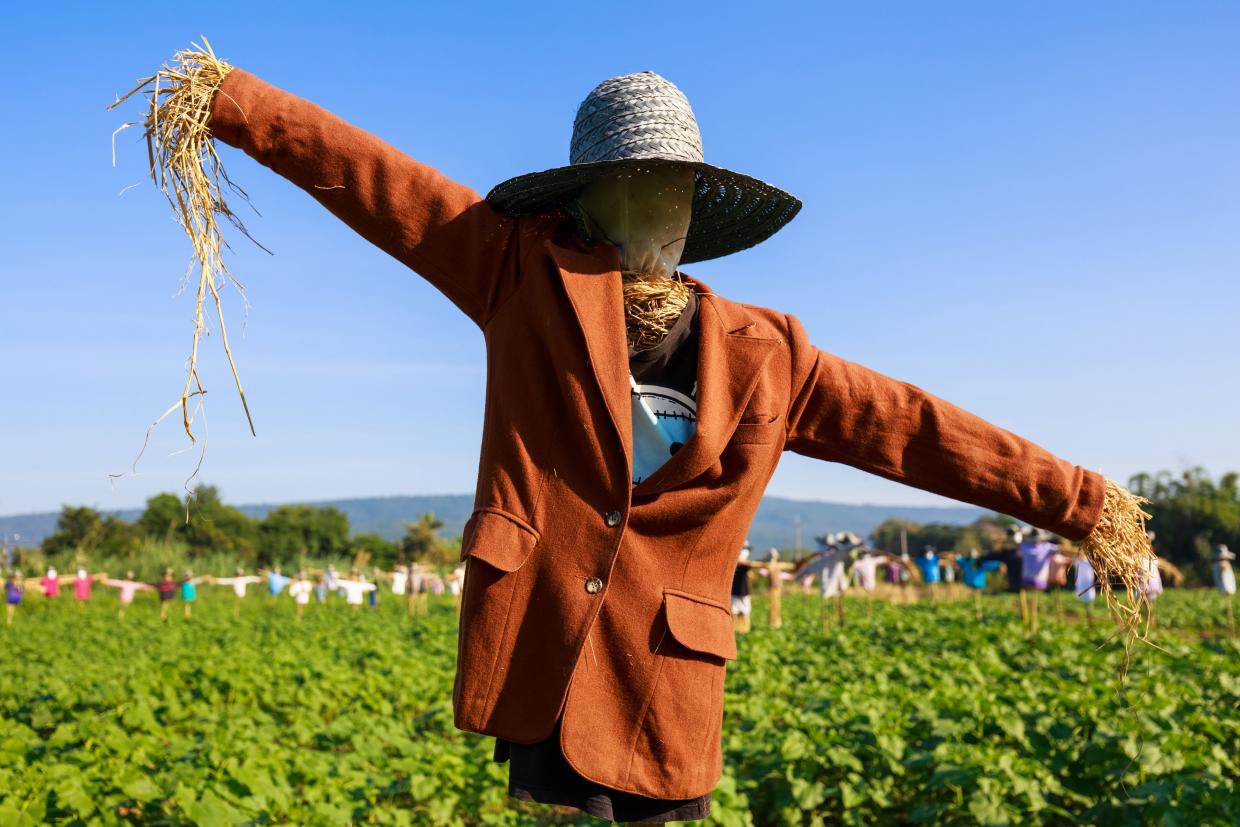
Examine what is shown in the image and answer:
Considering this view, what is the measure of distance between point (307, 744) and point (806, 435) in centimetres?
604

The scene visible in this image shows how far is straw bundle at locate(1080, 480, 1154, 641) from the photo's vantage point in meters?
1.96

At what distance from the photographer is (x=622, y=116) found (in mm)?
1772

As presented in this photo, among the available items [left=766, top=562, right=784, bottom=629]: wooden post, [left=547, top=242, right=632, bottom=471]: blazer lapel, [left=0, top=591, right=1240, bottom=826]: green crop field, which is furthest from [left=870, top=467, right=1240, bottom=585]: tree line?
[left=547, top=242, right=632, bottom=471]: blazer lapel

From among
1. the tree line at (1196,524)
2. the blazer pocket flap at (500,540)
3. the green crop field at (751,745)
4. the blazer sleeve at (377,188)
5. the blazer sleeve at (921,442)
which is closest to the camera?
the blazer pocket flap at (500,540)

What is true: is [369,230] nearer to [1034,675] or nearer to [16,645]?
[1034,675]

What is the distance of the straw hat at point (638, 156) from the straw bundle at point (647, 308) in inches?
7.7

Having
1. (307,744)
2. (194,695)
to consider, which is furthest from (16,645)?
(307,744)

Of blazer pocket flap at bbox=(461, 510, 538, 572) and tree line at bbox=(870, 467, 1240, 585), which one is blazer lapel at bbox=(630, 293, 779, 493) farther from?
tree line at bbox=(870, 467, 1240, 585)

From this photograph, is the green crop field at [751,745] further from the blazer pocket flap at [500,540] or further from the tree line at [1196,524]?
the tree line at [1196,524]

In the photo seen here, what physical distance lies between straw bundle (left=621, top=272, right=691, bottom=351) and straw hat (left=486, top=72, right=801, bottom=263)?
195 millimetres

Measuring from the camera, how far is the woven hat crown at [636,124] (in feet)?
5.65

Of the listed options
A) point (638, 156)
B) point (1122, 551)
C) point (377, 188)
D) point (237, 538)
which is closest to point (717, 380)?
point (638, 156)

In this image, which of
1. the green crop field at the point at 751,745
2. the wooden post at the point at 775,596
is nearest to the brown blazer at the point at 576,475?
the green crop field at the point at 751,745

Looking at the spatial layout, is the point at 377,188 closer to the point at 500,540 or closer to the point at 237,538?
the point at 500,540
